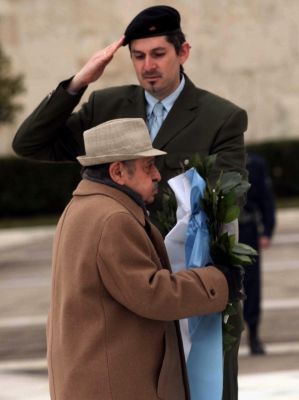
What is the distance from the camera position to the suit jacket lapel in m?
4.57

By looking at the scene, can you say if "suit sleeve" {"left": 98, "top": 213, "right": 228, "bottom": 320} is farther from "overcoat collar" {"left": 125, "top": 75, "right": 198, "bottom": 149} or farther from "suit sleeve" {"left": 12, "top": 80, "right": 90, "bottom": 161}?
"suit sleeve" {"left": 12, "top": 80, "right": 90, "bottom": 161}

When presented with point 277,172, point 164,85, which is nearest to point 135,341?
point 164,85

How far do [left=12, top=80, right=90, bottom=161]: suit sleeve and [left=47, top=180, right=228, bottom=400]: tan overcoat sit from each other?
70cm

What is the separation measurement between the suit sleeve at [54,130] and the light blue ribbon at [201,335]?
0.67 m

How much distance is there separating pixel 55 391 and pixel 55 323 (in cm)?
22

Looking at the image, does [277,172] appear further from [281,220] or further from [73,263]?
[73,263]

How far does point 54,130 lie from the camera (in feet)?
15.2

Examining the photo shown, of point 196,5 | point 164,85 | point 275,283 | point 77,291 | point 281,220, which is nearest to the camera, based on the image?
point 77,291

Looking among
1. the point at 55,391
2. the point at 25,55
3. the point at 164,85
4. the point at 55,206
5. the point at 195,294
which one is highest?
the point at 164,85

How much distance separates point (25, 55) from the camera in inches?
1061

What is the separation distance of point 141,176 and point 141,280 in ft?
1.27

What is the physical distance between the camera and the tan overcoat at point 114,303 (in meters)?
3.78

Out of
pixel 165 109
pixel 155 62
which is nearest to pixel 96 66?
pixel 155 62

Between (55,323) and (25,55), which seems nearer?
(55,323)
